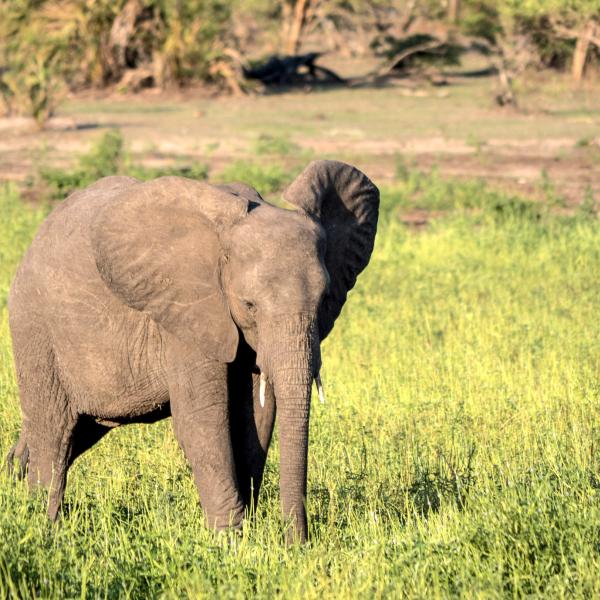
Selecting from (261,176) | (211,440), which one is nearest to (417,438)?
(211,440)

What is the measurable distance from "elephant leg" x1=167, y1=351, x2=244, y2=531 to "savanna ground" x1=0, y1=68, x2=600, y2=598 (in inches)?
4.1

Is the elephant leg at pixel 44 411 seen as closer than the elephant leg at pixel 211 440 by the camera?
No

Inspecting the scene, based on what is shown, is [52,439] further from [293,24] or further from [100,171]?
[293,24]

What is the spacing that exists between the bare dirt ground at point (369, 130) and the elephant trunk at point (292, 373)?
1132 centimetres

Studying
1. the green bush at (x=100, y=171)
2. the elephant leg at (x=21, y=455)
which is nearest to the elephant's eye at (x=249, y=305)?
the elephant leg at (x=21, y=455)

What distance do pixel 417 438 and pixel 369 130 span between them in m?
15.9

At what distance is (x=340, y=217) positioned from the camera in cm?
566

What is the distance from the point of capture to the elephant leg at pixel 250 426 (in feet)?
18.2

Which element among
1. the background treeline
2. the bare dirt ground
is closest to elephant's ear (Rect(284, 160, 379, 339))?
the bare dirt ground

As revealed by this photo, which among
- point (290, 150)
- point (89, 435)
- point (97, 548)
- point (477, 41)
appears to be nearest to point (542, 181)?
point (290, 150)

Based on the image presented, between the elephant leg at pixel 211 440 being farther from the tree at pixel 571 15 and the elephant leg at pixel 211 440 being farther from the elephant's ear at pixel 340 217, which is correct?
the tree at pixel 571 15

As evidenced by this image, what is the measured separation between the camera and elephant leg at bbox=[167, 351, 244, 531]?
5.29m

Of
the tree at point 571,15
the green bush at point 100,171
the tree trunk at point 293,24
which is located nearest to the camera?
the green bush at point 100,171

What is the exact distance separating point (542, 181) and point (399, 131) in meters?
5.38
